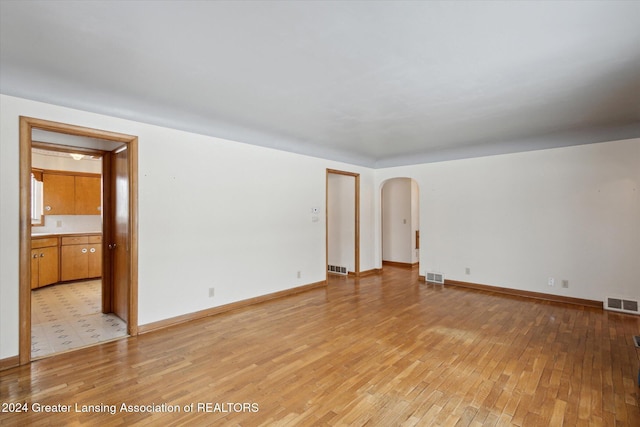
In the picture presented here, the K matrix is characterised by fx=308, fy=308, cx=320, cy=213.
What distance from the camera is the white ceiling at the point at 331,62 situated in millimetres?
1872

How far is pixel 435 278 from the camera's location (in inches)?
246

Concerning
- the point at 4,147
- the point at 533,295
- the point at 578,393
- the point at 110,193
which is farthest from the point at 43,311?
the point at 533,295

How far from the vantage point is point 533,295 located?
5.17 meters

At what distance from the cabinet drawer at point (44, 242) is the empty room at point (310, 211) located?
4cm

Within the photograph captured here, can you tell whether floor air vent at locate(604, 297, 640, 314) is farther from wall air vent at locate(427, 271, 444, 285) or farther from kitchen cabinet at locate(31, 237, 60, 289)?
kitchen cabinet at locate(31, 237, 60, 289)

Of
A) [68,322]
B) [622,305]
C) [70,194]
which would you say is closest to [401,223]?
[622,305]

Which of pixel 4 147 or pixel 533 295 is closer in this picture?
pixel 4 147

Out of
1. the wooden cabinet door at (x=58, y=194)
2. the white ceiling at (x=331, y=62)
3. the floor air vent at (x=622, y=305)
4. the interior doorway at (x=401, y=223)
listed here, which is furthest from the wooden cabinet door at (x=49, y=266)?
the floor air vent at (x=622, y=305)

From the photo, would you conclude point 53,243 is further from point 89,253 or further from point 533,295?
point 533,295

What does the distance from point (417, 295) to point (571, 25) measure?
4212 mm

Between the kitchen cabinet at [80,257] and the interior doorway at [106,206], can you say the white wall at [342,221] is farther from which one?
the kitchen cabinet at [80,257]

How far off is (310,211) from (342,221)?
5.10 feet

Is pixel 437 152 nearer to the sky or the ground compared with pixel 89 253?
nearer to the sky

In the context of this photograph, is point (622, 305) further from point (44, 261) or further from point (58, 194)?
point (58, 194)
